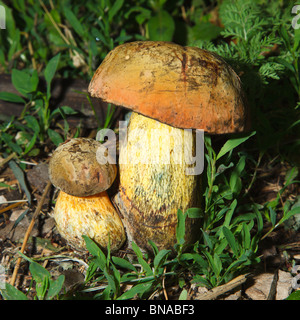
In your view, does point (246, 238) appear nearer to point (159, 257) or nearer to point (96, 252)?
point (159, 257)

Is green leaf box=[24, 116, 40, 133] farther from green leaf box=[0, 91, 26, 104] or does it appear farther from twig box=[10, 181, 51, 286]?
twig box=[10, 181, 51, 286]

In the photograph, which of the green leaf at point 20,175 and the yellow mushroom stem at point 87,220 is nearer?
the yellow mushroom stem at point 87,220

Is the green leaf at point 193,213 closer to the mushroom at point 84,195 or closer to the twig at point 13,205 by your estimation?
the mushroom at point 84,195

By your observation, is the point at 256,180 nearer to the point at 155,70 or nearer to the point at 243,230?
the point at 243,230

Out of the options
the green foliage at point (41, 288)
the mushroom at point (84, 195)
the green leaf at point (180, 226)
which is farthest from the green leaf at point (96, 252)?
the green leaf at point (180, 226)

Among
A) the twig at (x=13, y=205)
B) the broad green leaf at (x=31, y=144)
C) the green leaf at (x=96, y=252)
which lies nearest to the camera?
the green leaf at (x=96, y=252)
